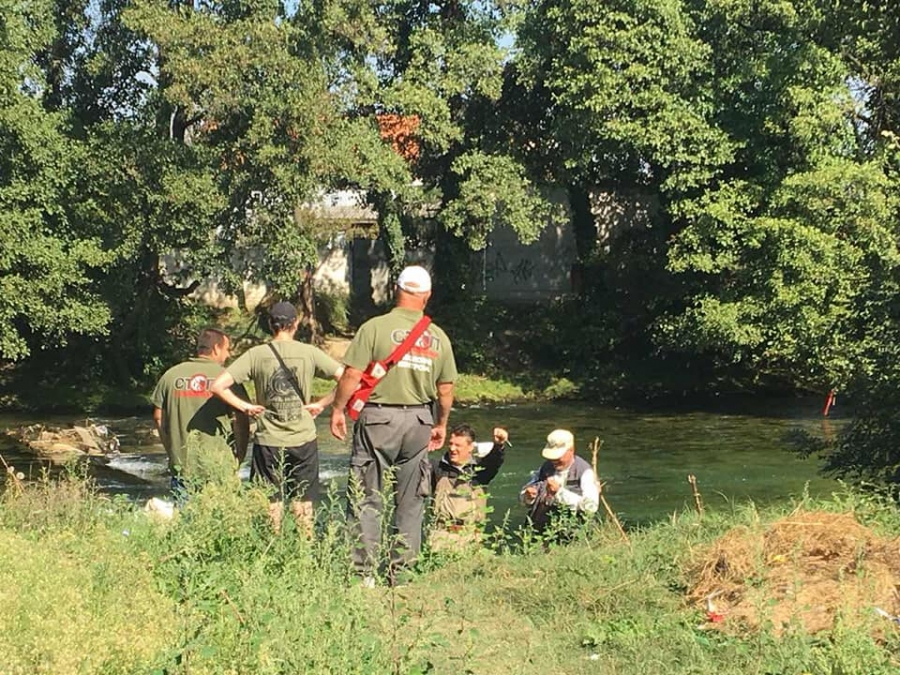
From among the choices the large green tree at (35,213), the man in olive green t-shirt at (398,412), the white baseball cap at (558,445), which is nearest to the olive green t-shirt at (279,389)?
the man in olive green t-shirt at (398,412)

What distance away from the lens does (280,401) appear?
7641 millimetres

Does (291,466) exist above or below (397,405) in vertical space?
below

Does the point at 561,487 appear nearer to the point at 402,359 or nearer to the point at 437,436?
the point at 437,436

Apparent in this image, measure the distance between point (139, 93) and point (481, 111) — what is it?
918cm

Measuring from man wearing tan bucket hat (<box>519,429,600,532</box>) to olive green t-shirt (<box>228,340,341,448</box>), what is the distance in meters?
1.89

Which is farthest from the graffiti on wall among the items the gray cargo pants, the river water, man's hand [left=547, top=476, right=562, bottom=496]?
the gray cargo pants

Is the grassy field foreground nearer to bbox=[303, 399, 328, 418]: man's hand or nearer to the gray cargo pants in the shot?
the gray cargo pants

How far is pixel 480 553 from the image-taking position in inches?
287

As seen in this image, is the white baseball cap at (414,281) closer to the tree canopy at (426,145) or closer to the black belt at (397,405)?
the black belt at (397,405)

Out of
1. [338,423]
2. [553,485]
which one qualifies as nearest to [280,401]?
[338,423]

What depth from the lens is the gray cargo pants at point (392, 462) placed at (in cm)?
697

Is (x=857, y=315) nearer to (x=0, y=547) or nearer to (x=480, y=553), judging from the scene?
(x=480, y=553)

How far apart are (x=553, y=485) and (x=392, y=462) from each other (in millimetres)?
1739

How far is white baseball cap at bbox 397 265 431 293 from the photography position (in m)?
7.17
